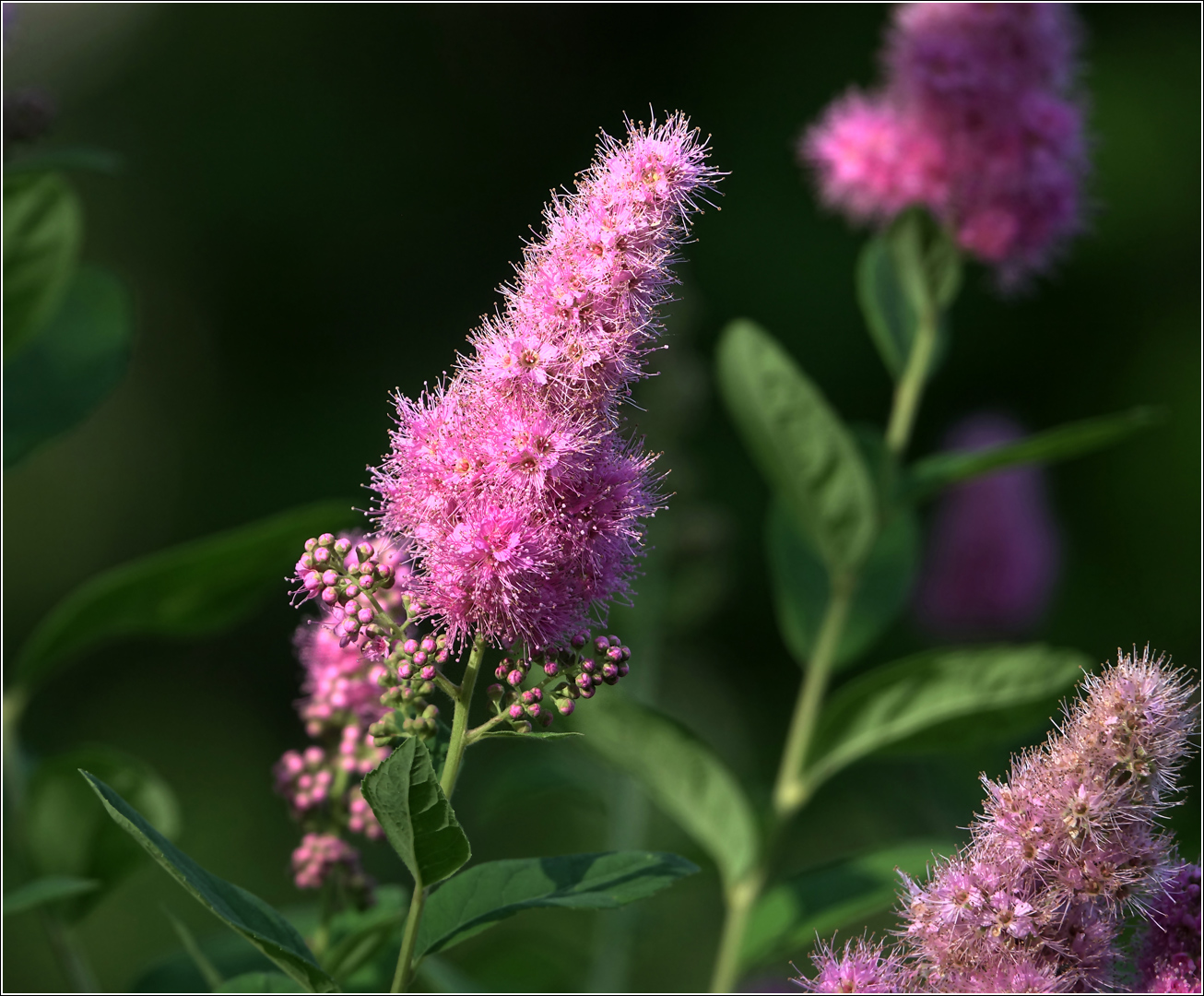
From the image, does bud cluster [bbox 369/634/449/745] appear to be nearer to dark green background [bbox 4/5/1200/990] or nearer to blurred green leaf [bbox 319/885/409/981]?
blurred green leaf [bbox 319/885/409/981]

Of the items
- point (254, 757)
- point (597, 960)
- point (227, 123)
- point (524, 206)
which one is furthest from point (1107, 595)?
point (227, 123)

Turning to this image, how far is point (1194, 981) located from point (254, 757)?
4.58 m

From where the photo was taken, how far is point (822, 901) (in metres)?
1.40

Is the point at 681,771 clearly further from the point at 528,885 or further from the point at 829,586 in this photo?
the point at 528,885

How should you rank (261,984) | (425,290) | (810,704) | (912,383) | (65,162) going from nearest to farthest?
(261,984) < (65,162) < (810,704) < (912,383) < (425,290)

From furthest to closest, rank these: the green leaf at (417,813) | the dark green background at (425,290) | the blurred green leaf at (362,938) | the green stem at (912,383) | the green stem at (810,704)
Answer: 1. the dark green background at (425,290)
2. the green stem at (912,383)
3. the green stem at (810,704)
4. the blurred green leaf at (362,938)
5. the green leaf at (417,813)

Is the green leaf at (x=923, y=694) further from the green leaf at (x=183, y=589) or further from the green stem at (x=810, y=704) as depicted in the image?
the green leaf at (x=183, y=589)

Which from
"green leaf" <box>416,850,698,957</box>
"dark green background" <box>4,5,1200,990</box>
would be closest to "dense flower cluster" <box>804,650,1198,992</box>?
"green leaf" <box>416,850,698,957</box>

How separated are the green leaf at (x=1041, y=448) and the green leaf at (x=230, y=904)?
3.25 feet

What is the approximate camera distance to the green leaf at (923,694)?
57.7 inches

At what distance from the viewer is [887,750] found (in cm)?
153

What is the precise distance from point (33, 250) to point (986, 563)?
2.30m

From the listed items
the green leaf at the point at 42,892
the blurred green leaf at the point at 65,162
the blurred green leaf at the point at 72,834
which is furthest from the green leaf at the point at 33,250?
the green leaf at the point at 42,892

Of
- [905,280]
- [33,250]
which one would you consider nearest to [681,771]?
[905,280]
